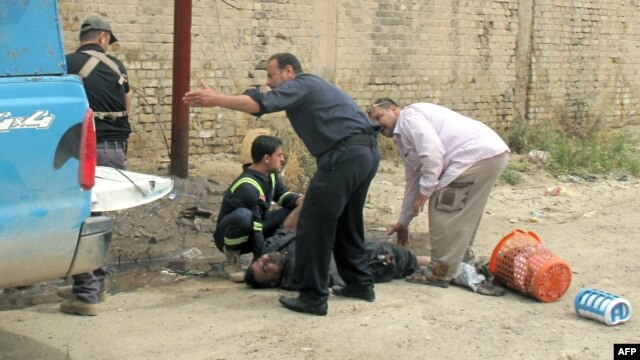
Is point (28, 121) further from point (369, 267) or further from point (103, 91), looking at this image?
point (369, 267)

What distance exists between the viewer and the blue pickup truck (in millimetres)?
4137

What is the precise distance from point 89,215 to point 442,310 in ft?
8.81

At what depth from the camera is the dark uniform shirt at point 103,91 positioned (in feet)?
20.4

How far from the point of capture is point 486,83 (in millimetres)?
14312

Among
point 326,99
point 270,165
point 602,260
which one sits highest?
Result: point 326,99

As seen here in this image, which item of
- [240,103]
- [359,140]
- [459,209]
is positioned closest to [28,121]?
[240,103]

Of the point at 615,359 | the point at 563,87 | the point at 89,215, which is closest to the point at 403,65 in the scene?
the point at 563,87

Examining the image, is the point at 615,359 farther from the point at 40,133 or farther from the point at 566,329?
the point at 40,133

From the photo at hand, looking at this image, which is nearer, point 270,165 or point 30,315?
point 30,315

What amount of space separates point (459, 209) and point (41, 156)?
319 cm

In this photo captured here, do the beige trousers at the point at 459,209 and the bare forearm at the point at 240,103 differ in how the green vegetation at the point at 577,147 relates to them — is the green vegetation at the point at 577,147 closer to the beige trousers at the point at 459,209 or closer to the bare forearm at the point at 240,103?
the beige trousers at the point at 459,209

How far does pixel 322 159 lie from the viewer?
19.3ft

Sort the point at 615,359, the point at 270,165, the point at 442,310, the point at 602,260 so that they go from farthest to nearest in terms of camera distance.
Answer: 1. the point at 602,260
2. the point at 270,165
3. the point at 442,310
4. the point at 615,359

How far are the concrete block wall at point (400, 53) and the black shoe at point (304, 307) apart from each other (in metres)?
4.70
